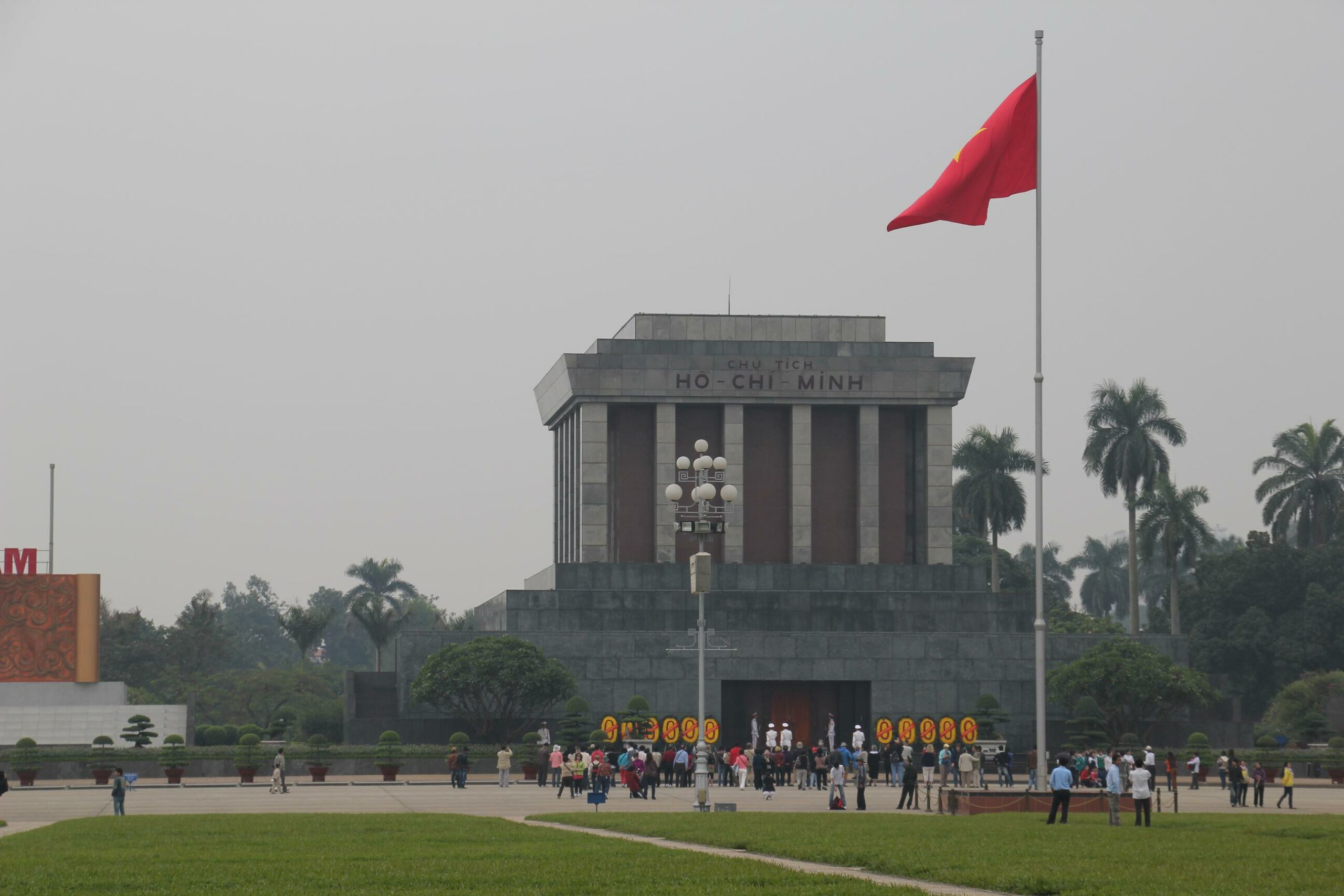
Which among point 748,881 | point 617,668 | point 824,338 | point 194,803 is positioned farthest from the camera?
point 824,338

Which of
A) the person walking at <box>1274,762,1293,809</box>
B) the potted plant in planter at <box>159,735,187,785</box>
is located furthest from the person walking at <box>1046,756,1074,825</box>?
the potted plant in planter at <box>159,735,187,785</box>

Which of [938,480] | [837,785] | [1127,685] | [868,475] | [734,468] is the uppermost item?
[734,468]

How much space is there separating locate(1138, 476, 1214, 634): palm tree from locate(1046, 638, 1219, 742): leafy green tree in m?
40.8

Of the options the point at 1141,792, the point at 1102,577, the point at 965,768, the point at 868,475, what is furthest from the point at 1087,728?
the point at 1102,577

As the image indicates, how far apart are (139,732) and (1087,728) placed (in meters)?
38.3

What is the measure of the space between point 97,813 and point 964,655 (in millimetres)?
37579

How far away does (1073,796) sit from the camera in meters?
43.1

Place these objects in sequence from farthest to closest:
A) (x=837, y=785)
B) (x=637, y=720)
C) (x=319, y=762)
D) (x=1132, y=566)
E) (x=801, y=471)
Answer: (x=1132, y=566) < (x=801, y=471) < (x=637, y=720) < (x=319, y=762) < (x=837, y=785)

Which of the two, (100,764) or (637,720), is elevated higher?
(637,720)

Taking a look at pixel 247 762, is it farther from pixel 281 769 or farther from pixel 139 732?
pixel 139 732

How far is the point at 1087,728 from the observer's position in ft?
225

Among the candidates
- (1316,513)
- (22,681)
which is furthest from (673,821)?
(1316,513)

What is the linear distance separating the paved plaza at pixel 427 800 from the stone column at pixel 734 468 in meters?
22.1

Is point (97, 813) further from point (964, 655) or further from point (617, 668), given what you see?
point (964, 655)
